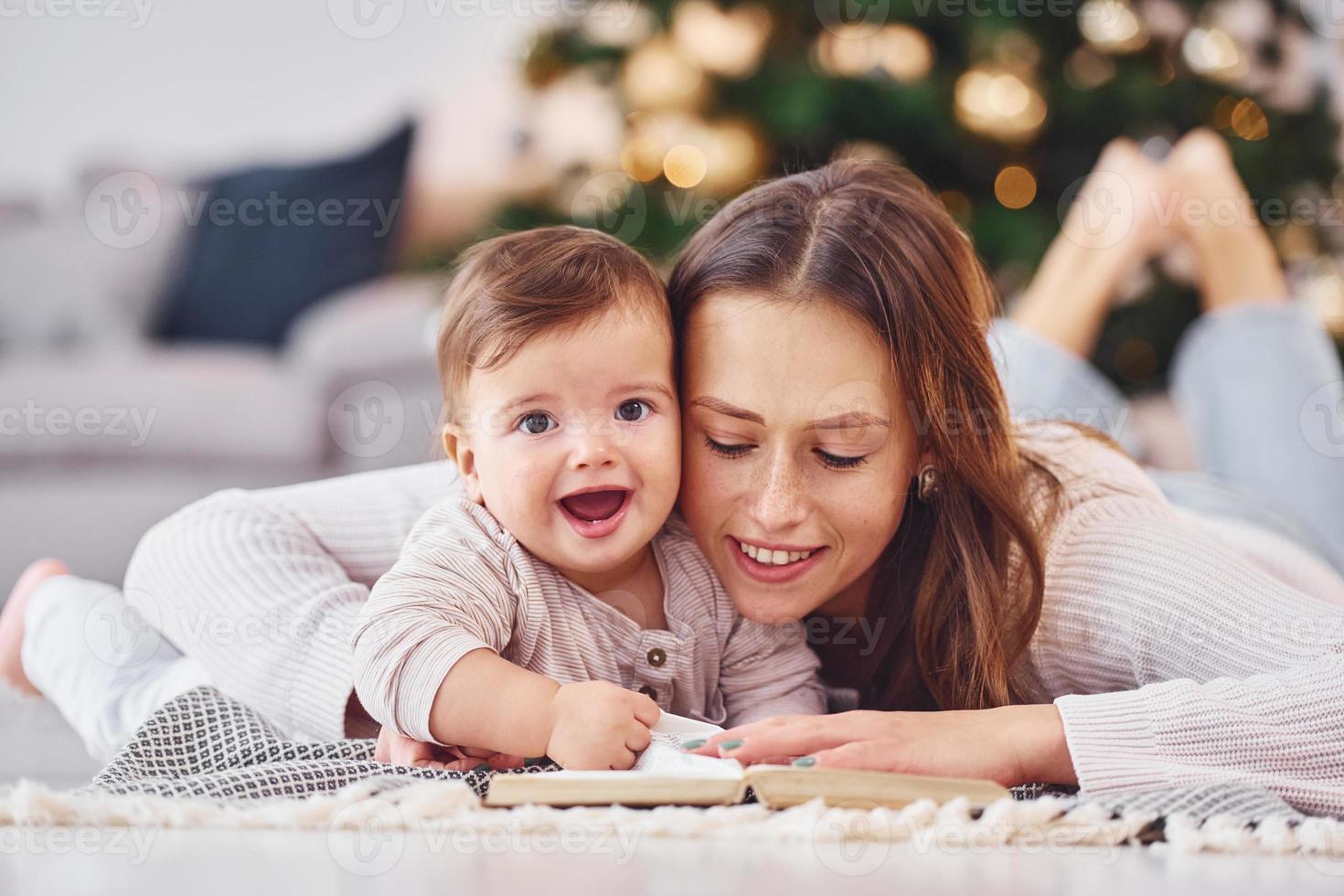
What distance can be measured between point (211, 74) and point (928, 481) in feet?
11.1

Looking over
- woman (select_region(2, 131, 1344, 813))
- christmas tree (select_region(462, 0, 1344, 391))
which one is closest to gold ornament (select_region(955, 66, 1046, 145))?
christmas tree (select_region(462, 0, 1344, 391))

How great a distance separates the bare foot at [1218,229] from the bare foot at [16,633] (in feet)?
5.73

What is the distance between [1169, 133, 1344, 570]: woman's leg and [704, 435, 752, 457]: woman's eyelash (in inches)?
42.0

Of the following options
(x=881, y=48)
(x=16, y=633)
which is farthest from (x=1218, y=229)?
(x=16, y=633)

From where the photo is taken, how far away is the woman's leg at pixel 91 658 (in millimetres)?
1318

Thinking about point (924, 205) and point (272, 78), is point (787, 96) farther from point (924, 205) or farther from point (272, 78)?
point (272, 78)

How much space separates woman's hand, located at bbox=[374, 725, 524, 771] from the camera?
36.8 inches

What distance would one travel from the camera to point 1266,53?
2.58 metres

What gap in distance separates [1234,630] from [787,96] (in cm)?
150

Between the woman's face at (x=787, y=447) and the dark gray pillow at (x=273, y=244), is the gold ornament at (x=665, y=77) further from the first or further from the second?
the woman's face at (x=787, y=447)

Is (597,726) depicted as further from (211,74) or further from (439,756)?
(211,74)

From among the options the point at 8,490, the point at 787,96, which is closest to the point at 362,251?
the point at 8,490

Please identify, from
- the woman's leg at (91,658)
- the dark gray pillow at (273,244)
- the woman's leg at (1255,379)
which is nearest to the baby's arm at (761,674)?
the woman's leg at (91,658)

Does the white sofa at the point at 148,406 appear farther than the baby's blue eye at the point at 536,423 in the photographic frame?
Yes
